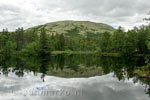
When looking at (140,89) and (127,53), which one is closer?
(140,89)

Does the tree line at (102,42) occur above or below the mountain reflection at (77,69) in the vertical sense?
above

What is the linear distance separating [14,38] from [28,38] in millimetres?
10763

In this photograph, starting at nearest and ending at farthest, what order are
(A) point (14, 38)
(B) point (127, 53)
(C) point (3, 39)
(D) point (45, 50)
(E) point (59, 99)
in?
(E) point (59, 99), (B) point (127, 53), (D) point (45, 50), (C) point (3, 39), (A) point (14, 38)

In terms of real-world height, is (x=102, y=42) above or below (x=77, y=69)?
above

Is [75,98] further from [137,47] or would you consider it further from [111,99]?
[137,47]

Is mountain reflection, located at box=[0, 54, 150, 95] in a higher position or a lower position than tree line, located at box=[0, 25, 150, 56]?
lower

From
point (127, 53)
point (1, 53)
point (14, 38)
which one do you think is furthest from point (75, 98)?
point (14, 38)

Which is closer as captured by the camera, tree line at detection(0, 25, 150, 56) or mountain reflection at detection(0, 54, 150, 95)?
mountain reflection at detection(0, 54, 150, 95)

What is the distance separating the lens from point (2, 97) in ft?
54.6

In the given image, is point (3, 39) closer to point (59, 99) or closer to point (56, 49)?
point (56, 49)

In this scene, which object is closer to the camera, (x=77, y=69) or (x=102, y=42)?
(x=77, y=69)

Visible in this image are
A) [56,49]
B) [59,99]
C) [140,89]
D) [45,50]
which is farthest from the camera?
[56,49]

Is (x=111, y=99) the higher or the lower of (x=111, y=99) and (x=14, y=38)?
the lower

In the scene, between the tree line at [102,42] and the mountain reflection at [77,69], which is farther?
the tree line at [102,42]
